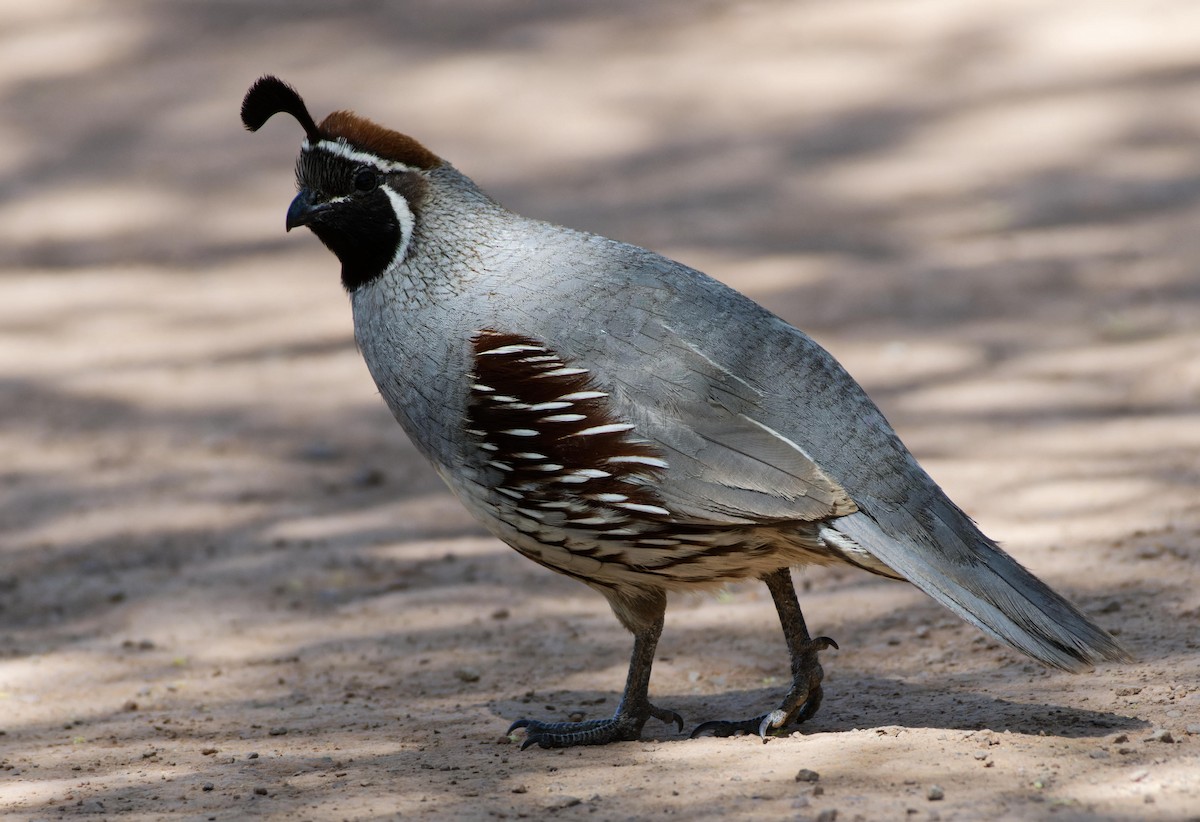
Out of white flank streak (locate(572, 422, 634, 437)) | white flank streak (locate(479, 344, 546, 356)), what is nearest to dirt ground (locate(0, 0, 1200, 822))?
white flank streak (locate(572, 422, 634, 437))

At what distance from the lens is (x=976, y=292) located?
32.6 feet

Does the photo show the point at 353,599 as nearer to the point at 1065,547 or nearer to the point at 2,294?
the point at 1065,547

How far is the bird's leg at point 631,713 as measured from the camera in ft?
16.1

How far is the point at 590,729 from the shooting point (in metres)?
4.96

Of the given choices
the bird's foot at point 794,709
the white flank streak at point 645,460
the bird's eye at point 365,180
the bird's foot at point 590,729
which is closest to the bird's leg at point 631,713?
the bird's foot at point 590,729

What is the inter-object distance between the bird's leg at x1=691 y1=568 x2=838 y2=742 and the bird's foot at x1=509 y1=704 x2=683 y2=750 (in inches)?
8.5

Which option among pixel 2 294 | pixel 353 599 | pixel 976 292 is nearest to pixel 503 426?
pixel 353 599

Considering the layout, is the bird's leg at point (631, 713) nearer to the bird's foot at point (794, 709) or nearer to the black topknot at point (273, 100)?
the bird's foot at point (794, 709)

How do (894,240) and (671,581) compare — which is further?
(894,240)

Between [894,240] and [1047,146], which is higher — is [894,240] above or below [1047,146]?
below

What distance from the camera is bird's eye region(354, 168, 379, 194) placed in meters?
5.25

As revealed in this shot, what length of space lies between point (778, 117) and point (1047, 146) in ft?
7.83

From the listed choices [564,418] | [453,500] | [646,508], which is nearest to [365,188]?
[564,418]

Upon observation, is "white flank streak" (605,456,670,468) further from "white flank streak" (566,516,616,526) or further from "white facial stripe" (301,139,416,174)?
"white facial stripe" (301,139,416,174)
